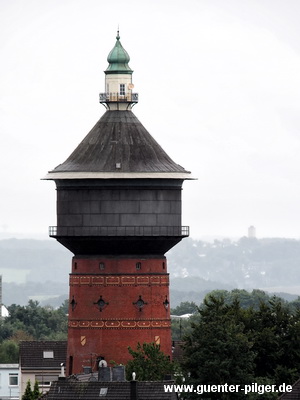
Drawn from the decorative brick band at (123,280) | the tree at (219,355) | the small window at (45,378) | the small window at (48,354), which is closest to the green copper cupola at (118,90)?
the decorative brick band at (123,280)

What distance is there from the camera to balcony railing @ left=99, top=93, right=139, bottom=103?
90.5 m

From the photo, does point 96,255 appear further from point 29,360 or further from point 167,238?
point 29,360

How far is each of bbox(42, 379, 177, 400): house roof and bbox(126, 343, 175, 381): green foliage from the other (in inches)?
256

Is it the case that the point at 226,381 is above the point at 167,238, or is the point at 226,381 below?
below

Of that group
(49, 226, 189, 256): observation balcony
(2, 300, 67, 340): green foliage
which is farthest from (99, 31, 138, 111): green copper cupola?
(2, 300, 67, 340): green foliage

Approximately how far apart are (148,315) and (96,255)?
3108 millimetres

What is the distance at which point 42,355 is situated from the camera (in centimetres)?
11781

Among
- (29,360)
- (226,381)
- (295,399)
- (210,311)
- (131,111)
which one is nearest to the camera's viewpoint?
(295,399)

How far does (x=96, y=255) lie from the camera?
8812 centimetres

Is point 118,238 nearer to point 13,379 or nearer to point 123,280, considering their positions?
point 123,280

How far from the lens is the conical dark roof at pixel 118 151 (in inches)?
3455

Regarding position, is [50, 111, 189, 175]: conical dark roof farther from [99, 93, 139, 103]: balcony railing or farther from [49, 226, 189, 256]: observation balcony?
[49, 226, 189, 256]: observation balcony

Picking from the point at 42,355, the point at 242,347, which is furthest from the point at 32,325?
the point at 242,347

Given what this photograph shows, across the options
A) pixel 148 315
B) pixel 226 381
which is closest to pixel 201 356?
pixel 226 381
